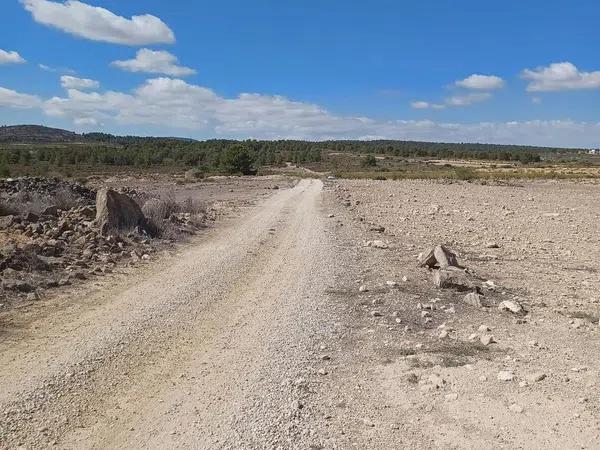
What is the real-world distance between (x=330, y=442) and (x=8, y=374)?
3471 mm

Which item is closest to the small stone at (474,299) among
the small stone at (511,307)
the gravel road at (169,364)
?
the small stone at (511,307)

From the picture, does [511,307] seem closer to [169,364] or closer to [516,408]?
[516,408]

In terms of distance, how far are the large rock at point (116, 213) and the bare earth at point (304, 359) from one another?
9.89 feet

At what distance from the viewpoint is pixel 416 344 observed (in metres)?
6.66

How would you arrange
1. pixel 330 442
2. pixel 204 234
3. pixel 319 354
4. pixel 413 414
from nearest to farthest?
pixel 330 442, pixel 413 414, pixel 319 354, pixel 204 234

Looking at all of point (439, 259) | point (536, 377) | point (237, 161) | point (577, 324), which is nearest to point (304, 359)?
point (536, 377)

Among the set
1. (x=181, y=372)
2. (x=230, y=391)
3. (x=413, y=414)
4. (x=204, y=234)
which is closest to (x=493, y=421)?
(x=413, y=414)

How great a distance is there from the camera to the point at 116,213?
1459 centimetres

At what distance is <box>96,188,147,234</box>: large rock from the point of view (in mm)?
14186

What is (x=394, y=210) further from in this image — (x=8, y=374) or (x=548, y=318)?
(x=8, y=374)

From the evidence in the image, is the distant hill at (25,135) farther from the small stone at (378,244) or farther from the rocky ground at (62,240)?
the small stone at (378,244)

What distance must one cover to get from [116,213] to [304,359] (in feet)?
32.4

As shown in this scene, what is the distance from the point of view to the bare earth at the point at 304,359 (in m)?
4.56

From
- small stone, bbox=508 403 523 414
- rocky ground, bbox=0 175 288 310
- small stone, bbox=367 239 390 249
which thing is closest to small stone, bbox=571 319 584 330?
small stone, bbox=508 403 523 414
